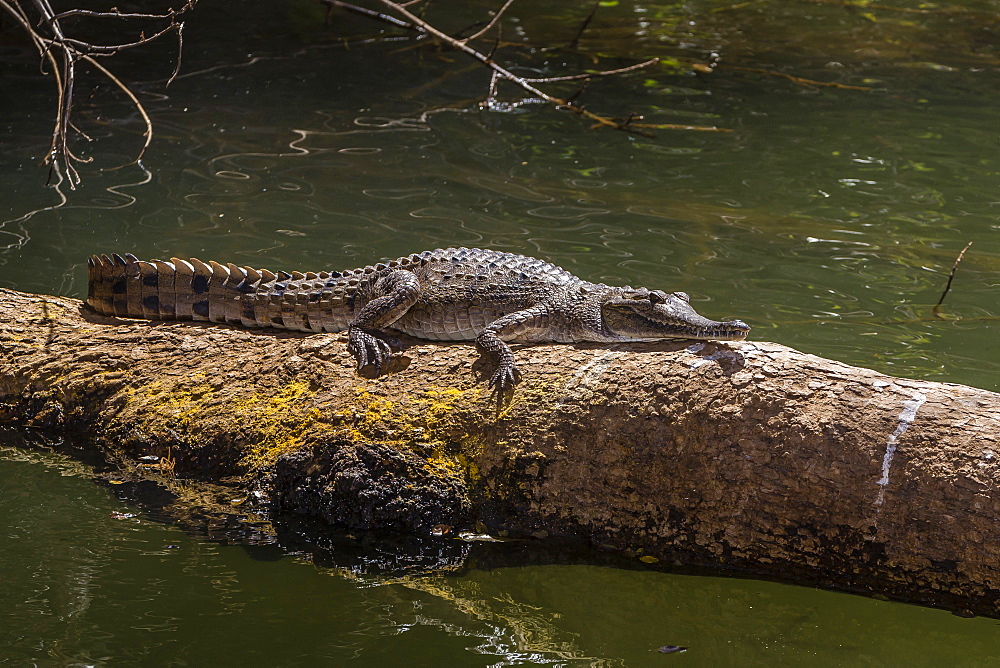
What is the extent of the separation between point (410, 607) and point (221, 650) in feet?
2.40

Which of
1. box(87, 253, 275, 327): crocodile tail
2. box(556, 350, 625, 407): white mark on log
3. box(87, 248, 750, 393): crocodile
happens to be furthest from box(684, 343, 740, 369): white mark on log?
box(87, 253, 275, 327): crocodile tail

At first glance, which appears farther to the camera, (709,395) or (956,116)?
(956,116)

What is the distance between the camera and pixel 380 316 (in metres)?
5.33

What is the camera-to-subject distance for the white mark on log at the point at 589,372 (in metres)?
4.46

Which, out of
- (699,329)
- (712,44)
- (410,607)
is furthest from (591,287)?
(712,44)

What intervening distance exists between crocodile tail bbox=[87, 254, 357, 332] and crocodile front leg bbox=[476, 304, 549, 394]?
3.39ft

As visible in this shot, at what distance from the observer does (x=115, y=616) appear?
12.5 feet

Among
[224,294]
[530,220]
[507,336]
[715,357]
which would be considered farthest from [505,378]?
[530,220]

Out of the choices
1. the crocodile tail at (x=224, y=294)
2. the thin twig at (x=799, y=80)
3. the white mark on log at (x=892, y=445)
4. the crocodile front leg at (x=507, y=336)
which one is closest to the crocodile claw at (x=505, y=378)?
→ the crocodile front leg at (x=507, y=336)

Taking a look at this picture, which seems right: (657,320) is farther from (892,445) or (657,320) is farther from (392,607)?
(392,607)

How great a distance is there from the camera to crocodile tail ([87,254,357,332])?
5582 millimetres

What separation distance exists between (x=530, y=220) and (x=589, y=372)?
4530 mm

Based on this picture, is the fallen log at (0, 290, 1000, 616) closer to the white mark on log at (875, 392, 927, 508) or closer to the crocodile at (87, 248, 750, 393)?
the white mark on log at (875, 392, 927, 508)

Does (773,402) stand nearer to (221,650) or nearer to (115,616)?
(221,650)
